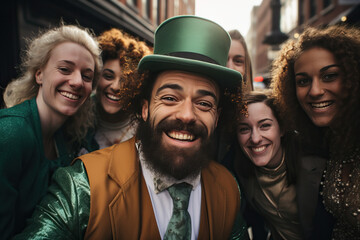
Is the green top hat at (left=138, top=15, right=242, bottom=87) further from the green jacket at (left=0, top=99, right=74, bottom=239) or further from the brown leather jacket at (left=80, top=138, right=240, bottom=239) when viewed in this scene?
the green jacket at (left=0, top=99, right=74, bottom=239)

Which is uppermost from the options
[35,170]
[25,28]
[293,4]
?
[293,4]

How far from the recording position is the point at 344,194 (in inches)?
82.1

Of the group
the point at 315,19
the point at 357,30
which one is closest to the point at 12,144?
the point at 357,30

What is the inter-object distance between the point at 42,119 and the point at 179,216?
150 cm

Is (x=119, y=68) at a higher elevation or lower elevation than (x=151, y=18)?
lower

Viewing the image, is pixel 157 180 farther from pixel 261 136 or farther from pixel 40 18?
pixel 40 18

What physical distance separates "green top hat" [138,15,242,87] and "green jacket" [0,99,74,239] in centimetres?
102

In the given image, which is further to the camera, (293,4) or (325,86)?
(293,4)

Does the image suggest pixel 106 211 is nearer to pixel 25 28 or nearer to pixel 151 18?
pixel 25 28

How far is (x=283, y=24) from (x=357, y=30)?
22997 millimetres

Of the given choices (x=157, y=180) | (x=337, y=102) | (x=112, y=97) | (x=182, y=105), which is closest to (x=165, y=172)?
(x=157, y=180)

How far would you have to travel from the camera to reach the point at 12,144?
173cm

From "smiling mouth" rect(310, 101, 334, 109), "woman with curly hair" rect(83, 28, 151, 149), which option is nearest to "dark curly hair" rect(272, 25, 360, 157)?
"smiling mouth" rect(310, 101, 334, 109)

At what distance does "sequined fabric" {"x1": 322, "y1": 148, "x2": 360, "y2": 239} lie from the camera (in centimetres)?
199
